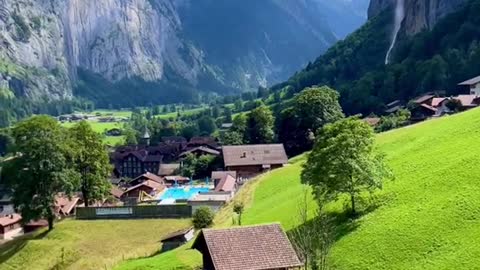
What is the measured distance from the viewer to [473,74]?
10775cm

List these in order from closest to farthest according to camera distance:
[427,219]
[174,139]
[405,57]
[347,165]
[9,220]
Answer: [427,219]
[347,165]
[9,220]
[405,57]
[174,139]

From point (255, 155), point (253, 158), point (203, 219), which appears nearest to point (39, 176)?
point (203, 219)

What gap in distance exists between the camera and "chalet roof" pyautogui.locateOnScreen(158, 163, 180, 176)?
11094cm

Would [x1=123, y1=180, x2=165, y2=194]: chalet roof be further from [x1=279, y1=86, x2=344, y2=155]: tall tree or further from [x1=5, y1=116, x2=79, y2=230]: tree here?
[x1=5, y1=116, x2=79, y2=230]: tree

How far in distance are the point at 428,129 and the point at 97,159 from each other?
1131 inches

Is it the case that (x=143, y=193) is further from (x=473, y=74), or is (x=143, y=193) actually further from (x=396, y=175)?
(x=473, y=74)

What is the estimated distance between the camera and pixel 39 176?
179 ft

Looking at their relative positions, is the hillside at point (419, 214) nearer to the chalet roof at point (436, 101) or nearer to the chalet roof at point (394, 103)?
the chalet roof at point (436, 101)

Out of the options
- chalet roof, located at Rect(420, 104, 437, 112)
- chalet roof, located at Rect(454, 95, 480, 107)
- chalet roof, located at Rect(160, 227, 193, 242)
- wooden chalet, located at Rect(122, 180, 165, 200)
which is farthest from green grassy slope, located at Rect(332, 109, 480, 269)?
chalet roof, located at Rect(420, 104, 437, 112)

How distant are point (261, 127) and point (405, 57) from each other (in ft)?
163

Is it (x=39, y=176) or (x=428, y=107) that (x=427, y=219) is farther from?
(x=428, y=107)

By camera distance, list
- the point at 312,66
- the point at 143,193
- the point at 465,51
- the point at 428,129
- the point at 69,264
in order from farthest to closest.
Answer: the point at 312,66 → the point at 465,51 → the point at 143,193 → the point at 428,129 → the point at 69,264

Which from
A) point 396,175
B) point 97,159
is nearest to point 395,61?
point 97,159

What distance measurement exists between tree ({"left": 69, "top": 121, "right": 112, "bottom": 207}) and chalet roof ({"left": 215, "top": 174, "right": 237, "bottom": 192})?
11.9 meters
